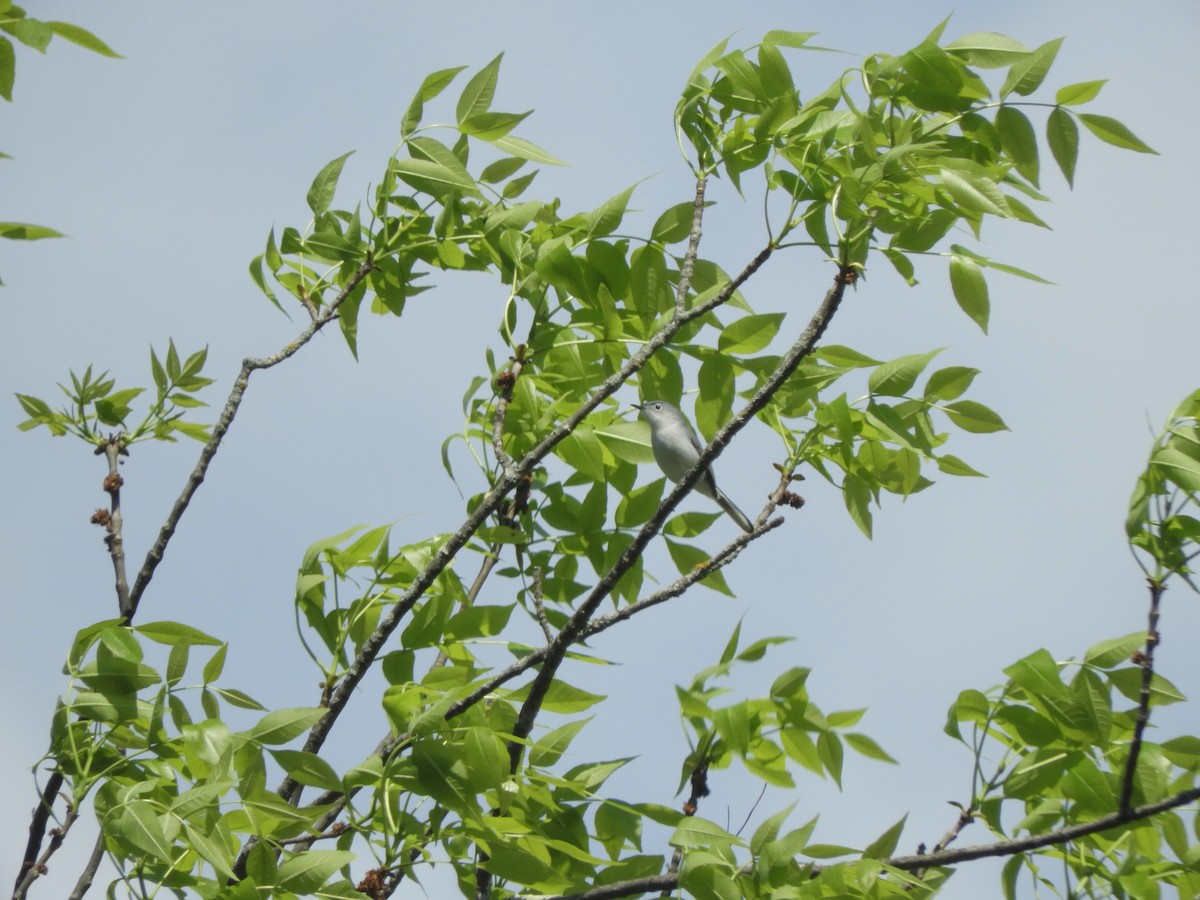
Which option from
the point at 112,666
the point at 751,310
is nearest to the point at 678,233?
the point at 751,310

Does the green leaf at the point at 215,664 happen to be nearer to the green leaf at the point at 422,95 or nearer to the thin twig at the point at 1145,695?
the green leaf at the point at 422,95

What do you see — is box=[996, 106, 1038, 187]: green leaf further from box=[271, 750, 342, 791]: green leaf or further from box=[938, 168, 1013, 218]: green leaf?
box=[271, 750, 342, 791]: green leaf

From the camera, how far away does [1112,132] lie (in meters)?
2.83

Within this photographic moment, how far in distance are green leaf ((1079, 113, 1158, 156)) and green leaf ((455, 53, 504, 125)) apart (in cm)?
182

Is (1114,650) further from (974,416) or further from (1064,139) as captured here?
(1064,139)

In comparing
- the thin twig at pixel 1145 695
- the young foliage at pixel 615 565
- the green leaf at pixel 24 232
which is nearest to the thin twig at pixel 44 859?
the young foliage at pixel 615 565

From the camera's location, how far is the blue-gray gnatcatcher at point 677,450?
5.07 metres

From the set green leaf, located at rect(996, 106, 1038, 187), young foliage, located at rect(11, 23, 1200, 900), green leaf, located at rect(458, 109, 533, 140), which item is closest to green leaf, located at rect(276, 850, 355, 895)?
young foliage, located at rect(11, 23, 1200, 900)

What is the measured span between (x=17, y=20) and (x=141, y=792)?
188 cm

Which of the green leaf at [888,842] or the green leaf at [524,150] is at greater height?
the green leaf at [524,150]

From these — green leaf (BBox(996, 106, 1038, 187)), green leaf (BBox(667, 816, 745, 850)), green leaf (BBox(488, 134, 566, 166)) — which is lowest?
green leaf (BBox(667, 816, 745, 850))

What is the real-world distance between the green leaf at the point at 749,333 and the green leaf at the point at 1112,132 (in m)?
0.98

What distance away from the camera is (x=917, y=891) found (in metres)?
2.60

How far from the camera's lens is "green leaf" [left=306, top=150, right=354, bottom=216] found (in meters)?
3.76
